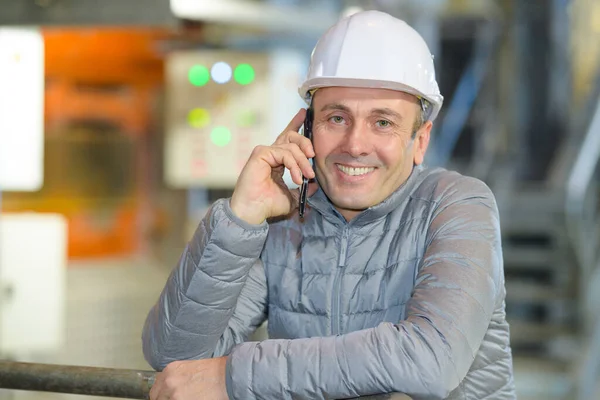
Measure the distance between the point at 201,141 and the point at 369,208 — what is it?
335 centimetres

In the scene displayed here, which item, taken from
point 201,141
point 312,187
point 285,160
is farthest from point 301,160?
point 201,141

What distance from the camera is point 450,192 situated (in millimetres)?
1925

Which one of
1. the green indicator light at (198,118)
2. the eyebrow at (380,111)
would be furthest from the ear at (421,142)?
the green indicator light at (198,118)

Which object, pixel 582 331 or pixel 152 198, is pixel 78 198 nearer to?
pixel 152 198

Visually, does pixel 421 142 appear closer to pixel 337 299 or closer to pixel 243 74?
pixel 337 299

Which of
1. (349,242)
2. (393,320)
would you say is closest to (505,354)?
(393,320)

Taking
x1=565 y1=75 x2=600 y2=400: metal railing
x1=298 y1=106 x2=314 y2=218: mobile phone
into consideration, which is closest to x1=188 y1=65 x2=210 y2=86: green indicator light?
x1=565 y1=75 x2=600 y2=400: metal railing

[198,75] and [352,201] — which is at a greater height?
[198,75]

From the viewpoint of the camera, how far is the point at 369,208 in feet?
6.34

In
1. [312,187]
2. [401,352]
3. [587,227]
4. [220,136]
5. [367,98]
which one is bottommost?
[587,227]

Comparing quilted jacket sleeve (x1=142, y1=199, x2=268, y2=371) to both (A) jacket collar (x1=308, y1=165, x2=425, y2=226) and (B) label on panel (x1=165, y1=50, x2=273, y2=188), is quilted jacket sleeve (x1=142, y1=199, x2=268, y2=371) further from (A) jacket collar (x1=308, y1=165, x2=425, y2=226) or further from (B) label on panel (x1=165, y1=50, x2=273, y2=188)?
(B) label on panel (x1=165, y1=50, x2=273, y2=188)

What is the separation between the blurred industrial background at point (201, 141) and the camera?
4.32 metres

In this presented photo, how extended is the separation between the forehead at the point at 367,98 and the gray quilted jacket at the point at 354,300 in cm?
17

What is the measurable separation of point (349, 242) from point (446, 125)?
751cm
